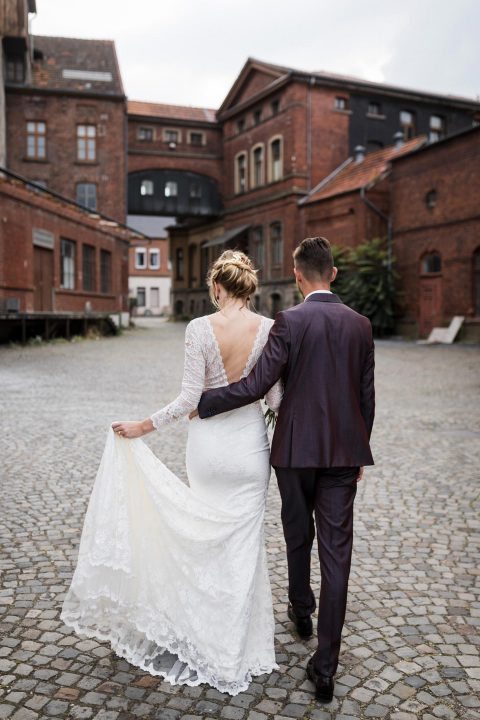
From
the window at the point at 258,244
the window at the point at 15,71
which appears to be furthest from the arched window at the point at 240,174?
the window at the point at 15,71

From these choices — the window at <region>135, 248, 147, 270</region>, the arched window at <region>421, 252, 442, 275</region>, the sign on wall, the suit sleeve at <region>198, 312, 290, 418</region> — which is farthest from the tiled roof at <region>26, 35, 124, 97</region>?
the suit sleeve at <region>198, 312, 290, 418</region>

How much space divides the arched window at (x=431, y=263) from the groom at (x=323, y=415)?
81.4 feet

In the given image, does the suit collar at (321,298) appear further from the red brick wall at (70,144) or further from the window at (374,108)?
the window at (374,108)

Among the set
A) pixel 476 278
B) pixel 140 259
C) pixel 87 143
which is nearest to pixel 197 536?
pixel 476 278

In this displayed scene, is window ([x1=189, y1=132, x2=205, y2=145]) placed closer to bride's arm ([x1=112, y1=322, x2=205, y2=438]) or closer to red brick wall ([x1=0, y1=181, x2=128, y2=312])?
red brick wall ([x1=0, y1=181, x2=128, y2=312])

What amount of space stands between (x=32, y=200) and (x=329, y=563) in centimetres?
2182

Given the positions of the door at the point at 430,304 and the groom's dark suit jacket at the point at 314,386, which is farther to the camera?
the door at the point at 430,304

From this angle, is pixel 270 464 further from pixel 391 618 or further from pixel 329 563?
pixel 391 618

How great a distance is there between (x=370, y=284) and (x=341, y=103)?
511 inches

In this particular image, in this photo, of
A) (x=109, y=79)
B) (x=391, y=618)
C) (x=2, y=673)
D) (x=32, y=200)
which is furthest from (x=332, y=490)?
(x=109, y=79)

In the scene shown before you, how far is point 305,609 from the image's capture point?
325 centimetres

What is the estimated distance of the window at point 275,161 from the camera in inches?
1409

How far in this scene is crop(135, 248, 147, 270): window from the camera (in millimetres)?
68062

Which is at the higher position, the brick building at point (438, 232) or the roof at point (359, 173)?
the roof at point (359, 173)
